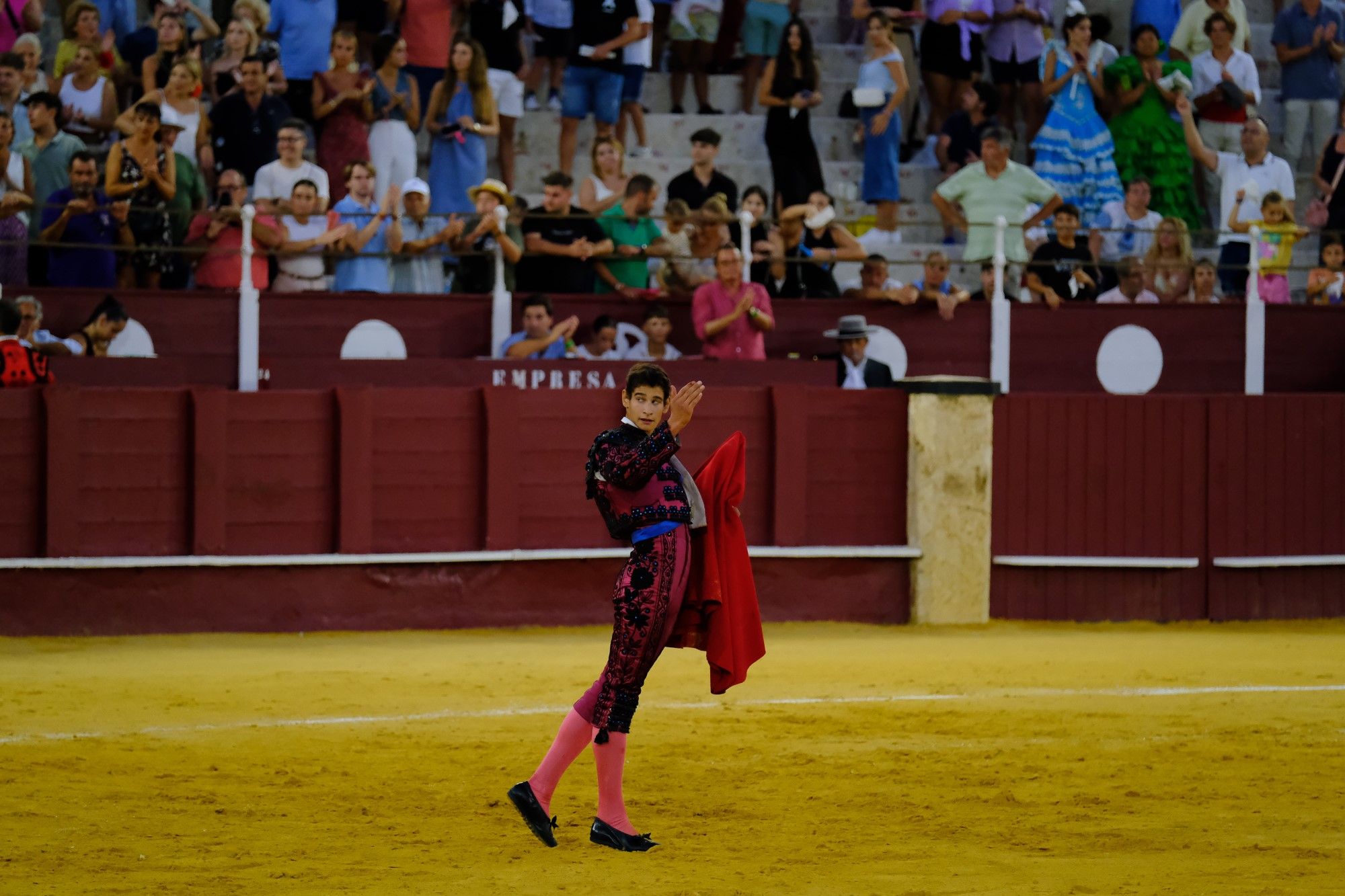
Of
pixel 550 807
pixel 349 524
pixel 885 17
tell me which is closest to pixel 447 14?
pixel 885 17

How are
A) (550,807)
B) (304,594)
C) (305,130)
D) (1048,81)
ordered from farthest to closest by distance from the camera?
(1048,81) → (305,130) → (304,594) → (550,807)

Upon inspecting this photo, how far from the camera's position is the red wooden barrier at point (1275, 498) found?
1185 cm

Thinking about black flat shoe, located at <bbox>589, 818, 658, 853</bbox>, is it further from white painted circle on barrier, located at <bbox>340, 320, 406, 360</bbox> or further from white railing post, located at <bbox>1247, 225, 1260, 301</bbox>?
white railing post, located at <bbox>1247, 225, 1260, 301</bbox>

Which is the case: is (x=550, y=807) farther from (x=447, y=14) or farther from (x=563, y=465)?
(x=447, y=14)

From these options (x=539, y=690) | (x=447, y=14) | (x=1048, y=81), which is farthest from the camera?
(x=1048, y=81)

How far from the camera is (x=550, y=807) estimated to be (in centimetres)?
594

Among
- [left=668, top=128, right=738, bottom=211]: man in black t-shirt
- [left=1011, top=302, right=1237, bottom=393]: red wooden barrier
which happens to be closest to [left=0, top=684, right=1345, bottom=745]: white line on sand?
[left=1011, top=302, right=1237, bottom=393]: red wooden barrier

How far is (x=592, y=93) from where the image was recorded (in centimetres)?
1321

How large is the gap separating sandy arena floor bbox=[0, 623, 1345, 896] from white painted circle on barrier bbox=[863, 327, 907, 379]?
105 inches

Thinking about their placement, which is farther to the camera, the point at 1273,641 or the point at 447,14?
the point at 447,14

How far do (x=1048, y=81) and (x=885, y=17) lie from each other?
4.58 ft

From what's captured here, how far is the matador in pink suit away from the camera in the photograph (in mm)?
5348

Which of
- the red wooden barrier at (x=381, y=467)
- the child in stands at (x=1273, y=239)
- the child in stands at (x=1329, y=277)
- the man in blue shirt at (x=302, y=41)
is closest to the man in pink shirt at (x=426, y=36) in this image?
the man in blue shirt at (x=302, y=41)

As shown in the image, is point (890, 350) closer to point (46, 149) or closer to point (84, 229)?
point (84, 229)
